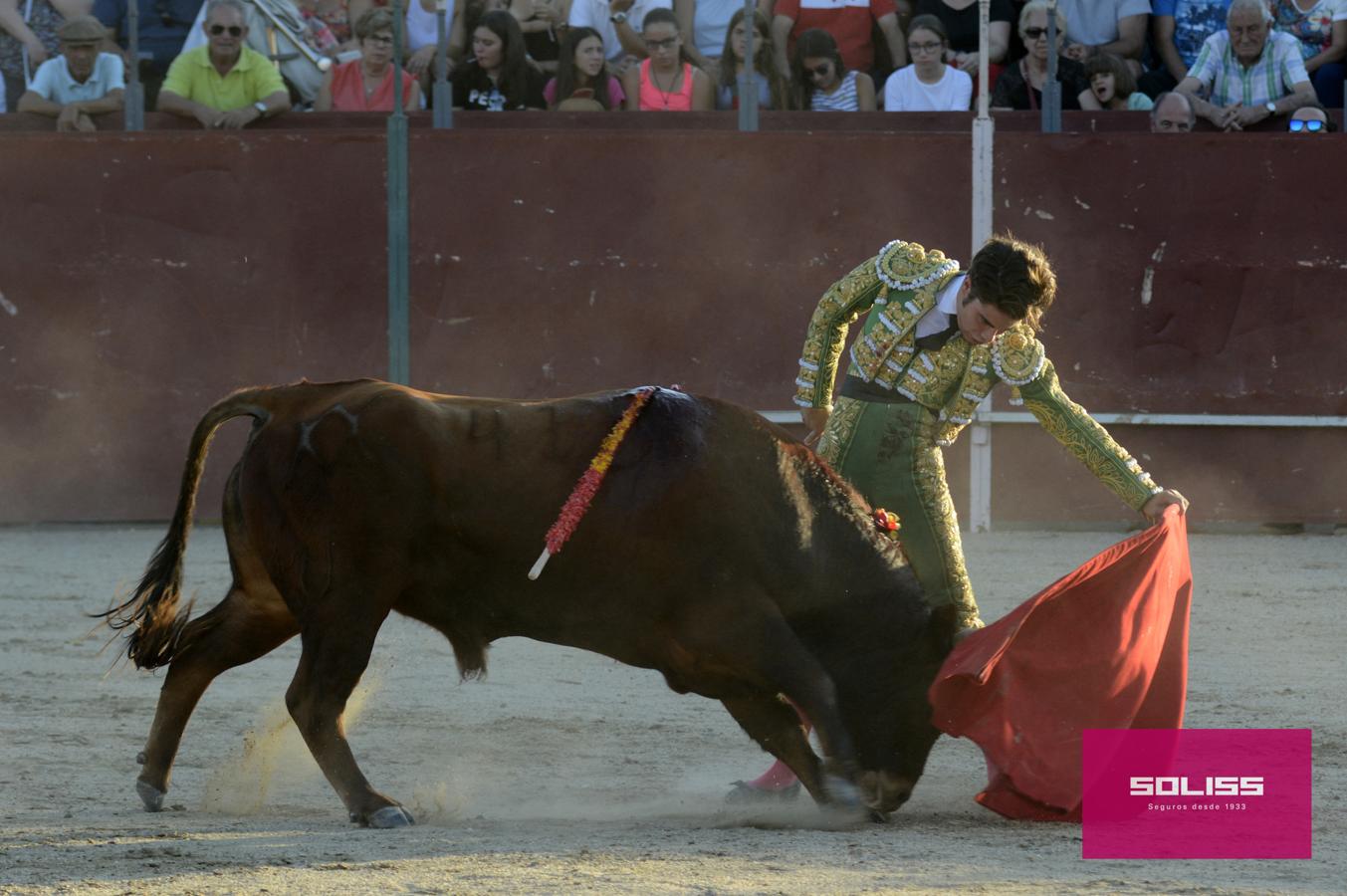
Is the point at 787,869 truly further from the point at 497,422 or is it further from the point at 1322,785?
the point at 1322,785

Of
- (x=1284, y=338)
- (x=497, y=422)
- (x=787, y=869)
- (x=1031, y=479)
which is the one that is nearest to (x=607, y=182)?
(x=1031, y=479)

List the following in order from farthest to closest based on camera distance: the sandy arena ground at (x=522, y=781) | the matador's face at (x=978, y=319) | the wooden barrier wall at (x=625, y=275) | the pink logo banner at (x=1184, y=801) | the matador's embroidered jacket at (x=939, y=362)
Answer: the wooden barrier wall at (x=625, y=275)
the matador's embroidered jacket at (x=939, y=362)
the matador's face at (x=978, y=319)
the pink logo banner at (x=1184, y=801)
the sandy arena ground at (x=522, y=781)

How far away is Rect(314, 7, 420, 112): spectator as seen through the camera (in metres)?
7.53

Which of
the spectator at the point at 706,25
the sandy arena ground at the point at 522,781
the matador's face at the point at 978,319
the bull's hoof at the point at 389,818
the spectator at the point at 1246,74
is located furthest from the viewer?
the spectator at the point at 706,25

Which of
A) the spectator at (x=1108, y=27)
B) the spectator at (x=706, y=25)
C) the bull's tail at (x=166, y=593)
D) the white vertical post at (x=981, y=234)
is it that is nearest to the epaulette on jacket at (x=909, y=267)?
the bull's tail at (x=166, y=593)

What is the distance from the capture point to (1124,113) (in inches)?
295

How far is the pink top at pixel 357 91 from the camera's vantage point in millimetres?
7668

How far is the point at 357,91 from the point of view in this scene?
771cm

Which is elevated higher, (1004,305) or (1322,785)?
(1004,305)

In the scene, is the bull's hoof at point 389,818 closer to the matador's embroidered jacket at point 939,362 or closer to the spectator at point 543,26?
the matador's embroidered jacket at point 939,362

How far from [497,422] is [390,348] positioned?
3.98m

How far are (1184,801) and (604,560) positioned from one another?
117 cm

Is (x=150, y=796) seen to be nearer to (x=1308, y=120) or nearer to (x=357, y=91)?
(x=357, y=91)

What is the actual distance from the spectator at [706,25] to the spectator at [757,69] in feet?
0.13
